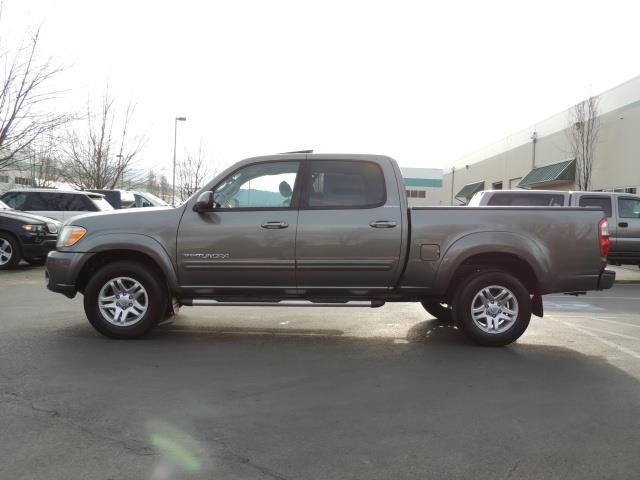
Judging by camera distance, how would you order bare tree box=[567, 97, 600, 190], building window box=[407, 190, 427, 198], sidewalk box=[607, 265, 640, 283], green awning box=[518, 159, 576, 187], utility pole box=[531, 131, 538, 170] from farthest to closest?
building window box=[407, 190, 427, 198]
utility pole box=[531, 131, 538, 170]
green awning box=[518, 159, 576, 187]
bare tree box=[567, 97, 600, 190]
sidewalk box=[607, 265, 640, 283]

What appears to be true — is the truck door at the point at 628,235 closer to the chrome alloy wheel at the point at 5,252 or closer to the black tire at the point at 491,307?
the black tire at the point at 491,307

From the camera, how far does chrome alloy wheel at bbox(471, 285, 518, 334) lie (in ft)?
20.0

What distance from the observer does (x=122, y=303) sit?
6.19 meters

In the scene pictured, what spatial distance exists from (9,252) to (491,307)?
11028 mm

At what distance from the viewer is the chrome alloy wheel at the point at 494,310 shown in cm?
609

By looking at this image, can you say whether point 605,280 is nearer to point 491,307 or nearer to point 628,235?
point 491,307

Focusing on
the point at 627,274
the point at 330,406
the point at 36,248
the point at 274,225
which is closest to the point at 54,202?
the point at 36,248

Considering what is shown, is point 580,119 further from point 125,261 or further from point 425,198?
point 425,198

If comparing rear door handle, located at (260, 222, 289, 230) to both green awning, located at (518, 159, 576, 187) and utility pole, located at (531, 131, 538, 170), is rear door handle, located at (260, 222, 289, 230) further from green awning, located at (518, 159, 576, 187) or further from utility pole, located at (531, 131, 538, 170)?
utility pole, located at (531, 131, 538, 170)

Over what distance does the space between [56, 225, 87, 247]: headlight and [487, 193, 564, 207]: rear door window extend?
9112 millimetres

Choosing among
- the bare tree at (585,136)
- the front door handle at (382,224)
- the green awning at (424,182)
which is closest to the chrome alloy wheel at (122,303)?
the front door handle at (382,224)

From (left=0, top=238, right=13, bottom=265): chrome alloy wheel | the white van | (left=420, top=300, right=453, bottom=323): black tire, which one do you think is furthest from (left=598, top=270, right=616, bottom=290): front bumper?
the white van

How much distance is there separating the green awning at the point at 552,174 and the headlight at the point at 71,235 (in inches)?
1039

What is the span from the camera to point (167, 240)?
6055mm
